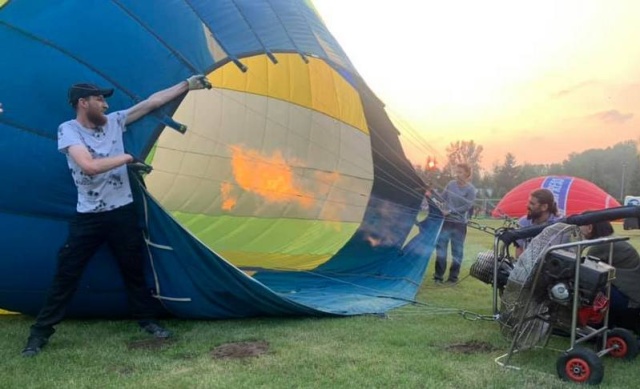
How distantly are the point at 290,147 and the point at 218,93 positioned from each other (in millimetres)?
1072

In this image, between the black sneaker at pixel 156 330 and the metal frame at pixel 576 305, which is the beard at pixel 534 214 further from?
the black sneaker at pixel 156 330

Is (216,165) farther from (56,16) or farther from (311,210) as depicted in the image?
(56,16)

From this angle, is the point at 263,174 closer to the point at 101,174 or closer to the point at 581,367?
the point at 101,174

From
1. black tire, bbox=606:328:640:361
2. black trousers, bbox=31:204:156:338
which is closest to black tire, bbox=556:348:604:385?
black tire, bbox=606:328:640:361

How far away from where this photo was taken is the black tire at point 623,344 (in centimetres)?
361

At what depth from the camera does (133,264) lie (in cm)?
385

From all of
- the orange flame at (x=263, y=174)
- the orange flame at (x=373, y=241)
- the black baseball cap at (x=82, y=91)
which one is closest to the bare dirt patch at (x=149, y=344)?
the black baseball cap at (x=82, y=91)

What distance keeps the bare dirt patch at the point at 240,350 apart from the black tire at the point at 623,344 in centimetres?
207

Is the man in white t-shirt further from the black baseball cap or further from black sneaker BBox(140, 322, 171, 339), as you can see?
black sneaker BBox(140, 322, 171, 339)

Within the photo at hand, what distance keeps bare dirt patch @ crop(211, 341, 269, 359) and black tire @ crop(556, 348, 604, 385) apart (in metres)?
1.66

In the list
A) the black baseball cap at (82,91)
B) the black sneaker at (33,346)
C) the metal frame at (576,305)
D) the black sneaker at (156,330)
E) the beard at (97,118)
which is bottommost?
the black sneaker at (33,346)

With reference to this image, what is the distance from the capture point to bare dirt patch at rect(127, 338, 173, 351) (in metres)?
3.65

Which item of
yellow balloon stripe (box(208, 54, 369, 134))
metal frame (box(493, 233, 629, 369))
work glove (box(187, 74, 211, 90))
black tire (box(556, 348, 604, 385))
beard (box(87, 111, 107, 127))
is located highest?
yellow balloon stripe (box(208, 54, 369, 134))

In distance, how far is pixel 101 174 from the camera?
361 cm
